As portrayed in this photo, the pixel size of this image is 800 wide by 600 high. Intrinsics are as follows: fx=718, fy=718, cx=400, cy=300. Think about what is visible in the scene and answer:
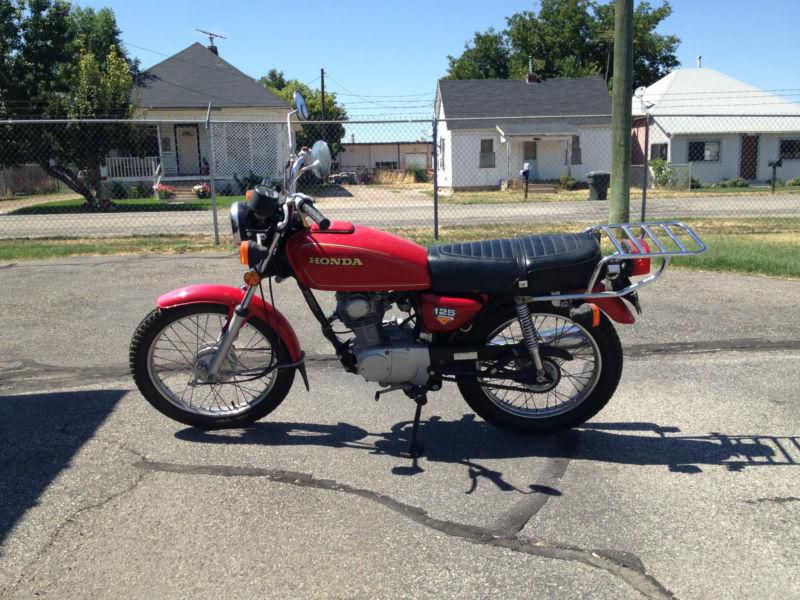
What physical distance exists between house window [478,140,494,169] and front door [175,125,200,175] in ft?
45.2

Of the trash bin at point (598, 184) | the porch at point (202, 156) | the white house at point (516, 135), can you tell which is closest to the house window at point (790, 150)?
the white house at point (516, 135)

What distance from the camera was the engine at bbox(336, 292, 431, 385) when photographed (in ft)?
13.0

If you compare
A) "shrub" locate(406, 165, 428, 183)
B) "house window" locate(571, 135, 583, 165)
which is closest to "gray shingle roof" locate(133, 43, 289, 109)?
"shrub" locate(406, 165, 428, 183)

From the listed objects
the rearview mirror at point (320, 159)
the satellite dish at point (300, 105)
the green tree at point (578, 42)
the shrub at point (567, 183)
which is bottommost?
the shrub at point (567, 183)

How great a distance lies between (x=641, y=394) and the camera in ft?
15.9

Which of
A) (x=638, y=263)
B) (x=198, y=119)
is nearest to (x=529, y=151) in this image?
(x=198, y=119)

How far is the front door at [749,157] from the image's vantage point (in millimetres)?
36031

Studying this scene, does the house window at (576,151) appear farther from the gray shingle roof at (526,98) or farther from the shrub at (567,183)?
the shrub at (567,183)

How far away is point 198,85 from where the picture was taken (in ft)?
114

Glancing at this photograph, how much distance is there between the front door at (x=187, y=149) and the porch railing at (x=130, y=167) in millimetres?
3993

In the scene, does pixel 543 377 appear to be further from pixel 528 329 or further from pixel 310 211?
pixel 310 211

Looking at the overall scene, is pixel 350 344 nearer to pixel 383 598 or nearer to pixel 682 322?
pixel 383 598

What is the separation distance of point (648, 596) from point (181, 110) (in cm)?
3337

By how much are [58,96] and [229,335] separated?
26.2 metres
